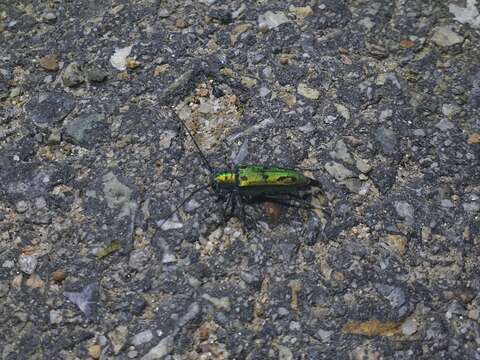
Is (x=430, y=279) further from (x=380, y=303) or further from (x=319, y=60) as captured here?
(x=319, y=60)

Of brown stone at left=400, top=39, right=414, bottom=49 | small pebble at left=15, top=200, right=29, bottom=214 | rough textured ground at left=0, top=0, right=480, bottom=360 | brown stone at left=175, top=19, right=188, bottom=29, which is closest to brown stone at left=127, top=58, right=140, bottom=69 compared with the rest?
rough textured ground at left=0, top=0, right=480, bottom=360

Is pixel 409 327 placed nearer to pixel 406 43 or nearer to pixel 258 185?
pixel 258 185

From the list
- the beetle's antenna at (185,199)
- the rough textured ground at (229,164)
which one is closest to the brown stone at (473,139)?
the rough textured ground at (229,164)

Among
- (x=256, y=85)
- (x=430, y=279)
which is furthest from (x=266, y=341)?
(x=256, y=85)

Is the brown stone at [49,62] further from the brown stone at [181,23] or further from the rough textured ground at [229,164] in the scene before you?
the brown stone at [181,23]

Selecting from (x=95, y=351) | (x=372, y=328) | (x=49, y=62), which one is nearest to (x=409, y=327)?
(x=372, y=328)
